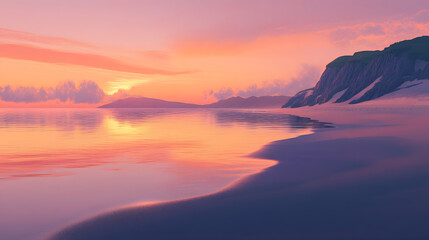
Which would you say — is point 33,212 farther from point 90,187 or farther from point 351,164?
point 351,164

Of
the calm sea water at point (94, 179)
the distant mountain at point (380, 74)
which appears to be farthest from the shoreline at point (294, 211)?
the distant mountain at point (380, 74)

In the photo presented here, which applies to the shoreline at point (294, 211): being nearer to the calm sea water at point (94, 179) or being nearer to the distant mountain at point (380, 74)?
the calm sea water at point (94, 179)

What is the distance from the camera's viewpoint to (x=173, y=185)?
9703mm

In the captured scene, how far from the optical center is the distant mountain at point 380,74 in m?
133

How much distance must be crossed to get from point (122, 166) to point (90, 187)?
3534mm

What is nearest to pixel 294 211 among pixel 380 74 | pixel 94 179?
pixel 94 179

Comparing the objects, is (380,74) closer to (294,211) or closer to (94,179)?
(294,211)

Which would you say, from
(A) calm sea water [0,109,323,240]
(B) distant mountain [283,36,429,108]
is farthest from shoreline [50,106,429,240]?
(B) distant mountain [283,36,429,108]

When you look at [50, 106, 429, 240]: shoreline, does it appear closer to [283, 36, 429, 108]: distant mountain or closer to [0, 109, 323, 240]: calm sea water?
[0, 109, 323, 240]: calm sea water

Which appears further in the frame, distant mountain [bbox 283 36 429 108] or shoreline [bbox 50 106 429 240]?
distant mountain [bbox 283 36 429 108]

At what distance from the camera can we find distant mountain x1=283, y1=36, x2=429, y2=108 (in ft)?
436

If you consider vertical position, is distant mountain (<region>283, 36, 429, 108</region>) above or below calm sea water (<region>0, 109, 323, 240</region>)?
above

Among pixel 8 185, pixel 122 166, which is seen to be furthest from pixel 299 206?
pixel 8 185

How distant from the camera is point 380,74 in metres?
146
